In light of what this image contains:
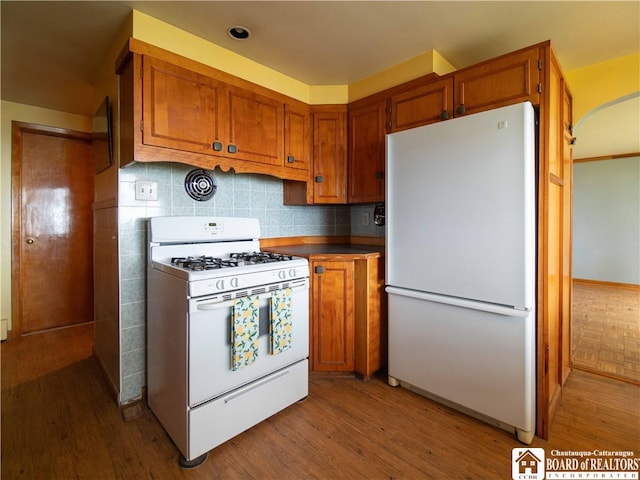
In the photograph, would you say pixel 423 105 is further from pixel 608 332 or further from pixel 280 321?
pixel 608 332

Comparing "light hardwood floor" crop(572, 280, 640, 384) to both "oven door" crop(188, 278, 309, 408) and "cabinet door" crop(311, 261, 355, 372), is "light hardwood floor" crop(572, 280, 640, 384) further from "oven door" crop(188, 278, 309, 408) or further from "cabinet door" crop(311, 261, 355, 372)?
"oven door" crop(188, 278, 309, 408)

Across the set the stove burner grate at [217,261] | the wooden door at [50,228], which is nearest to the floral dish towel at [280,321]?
the stove burner grate at [217,261]

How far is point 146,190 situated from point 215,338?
3.56ft

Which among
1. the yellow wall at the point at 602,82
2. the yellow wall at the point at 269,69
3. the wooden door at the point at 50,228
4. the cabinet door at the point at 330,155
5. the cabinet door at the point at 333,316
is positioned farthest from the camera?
the wooden door at the point at 50,228

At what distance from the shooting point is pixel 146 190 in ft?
6.60

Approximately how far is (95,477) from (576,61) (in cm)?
372

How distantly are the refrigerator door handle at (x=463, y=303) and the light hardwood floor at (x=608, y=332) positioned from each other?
4.86 feet

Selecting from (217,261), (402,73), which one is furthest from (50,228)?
(402,73)

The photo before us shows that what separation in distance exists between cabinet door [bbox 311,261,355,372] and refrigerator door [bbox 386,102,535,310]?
340mm

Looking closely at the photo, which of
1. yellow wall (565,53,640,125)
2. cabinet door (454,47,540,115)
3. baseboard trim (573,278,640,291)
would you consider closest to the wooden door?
cabinet door (454,47,540,115)

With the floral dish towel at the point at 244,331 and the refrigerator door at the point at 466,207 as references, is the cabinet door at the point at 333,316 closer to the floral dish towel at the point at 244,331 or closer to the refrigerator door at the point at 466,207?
the refrigerator door at the point at 466,207

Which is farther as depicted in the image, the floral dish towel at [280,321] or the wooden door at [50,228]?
the wooden door at [50,228]

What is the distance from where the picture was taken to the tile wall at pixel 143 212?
6.41ft

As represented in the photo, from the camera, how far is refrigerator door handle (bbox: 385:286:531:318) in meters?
1.59
